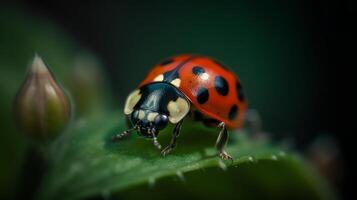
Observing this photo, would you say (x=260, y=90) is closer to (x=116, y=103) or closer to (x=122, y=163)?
(x=116, y=103)

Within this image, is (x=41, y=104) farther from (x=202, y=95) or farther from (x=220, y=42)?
(x=220, y=42)

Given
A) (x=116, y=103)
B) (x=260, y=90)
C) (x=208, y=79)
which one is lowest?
(x=260, y=90)

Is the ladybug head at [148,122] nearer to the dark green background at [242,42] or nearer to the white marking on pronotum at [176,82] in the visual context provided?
the white marking on pronotum at [176,82]

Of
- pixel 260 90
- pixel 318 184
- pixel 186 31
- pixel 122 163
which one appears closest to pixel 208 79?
pixel 122 163

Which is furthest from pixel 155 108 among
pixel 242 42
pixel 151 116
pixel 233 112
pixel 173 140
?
pixel 242 42

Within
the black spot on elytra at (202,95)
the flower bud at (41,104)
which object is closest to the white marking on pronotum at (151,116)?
the black spot on elytra at (202,95)

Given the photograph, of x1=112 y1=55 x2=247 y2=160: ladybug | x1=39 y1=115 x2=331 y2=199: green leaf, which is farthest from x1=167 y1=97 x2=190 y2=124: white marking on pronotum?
x1=39 y1=115 x2=331 y2=199: green leaf
